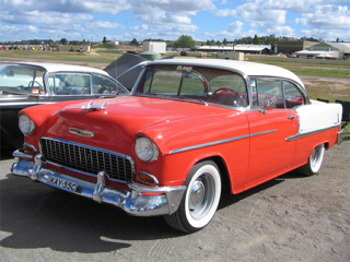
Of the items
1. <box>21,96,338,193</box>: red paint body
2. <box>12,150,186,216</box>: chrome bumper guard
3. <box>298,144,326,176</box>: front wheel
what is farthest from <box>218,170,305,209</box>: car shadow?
<box>12,150,186,216</box>: chrome bumper guard

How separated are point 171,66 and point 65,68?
2588 millimetres

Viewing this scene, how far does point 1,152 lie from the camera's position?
6.29 m

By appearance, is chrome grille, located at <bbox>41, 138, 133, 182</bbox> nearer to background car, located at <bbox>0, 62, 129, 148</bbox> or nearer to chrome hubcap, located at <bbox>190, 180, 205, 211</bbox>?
chrome hubcap, located at <bbox>190, 180, 205, 211</bbox>

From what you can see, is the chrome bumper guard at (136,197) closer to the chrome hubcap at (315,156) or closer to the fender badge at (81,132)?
the fender badge at (81,132)

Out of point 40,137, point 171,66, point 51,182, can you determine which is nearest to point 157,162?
A: point 51,182

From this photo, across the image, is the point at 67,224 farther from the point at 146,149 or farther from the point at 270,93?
the point at 270,93

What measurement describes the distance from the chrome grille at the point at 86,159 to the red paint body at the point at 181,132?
0.06 meters

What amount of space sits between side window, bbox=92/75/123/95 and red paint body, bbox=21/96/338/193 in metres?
2.46

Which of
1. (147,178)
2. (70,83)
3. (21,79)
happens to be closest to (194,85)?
(147,178)

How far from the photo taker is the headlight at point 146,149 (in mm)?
3260

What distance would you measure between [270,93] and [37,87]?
359 centimetres

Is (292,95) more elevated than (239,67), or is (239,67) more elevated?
(239,67)

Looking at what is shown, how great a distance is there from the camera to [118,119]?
11.7ft

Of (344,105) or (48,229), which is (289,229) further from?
(344,105)
